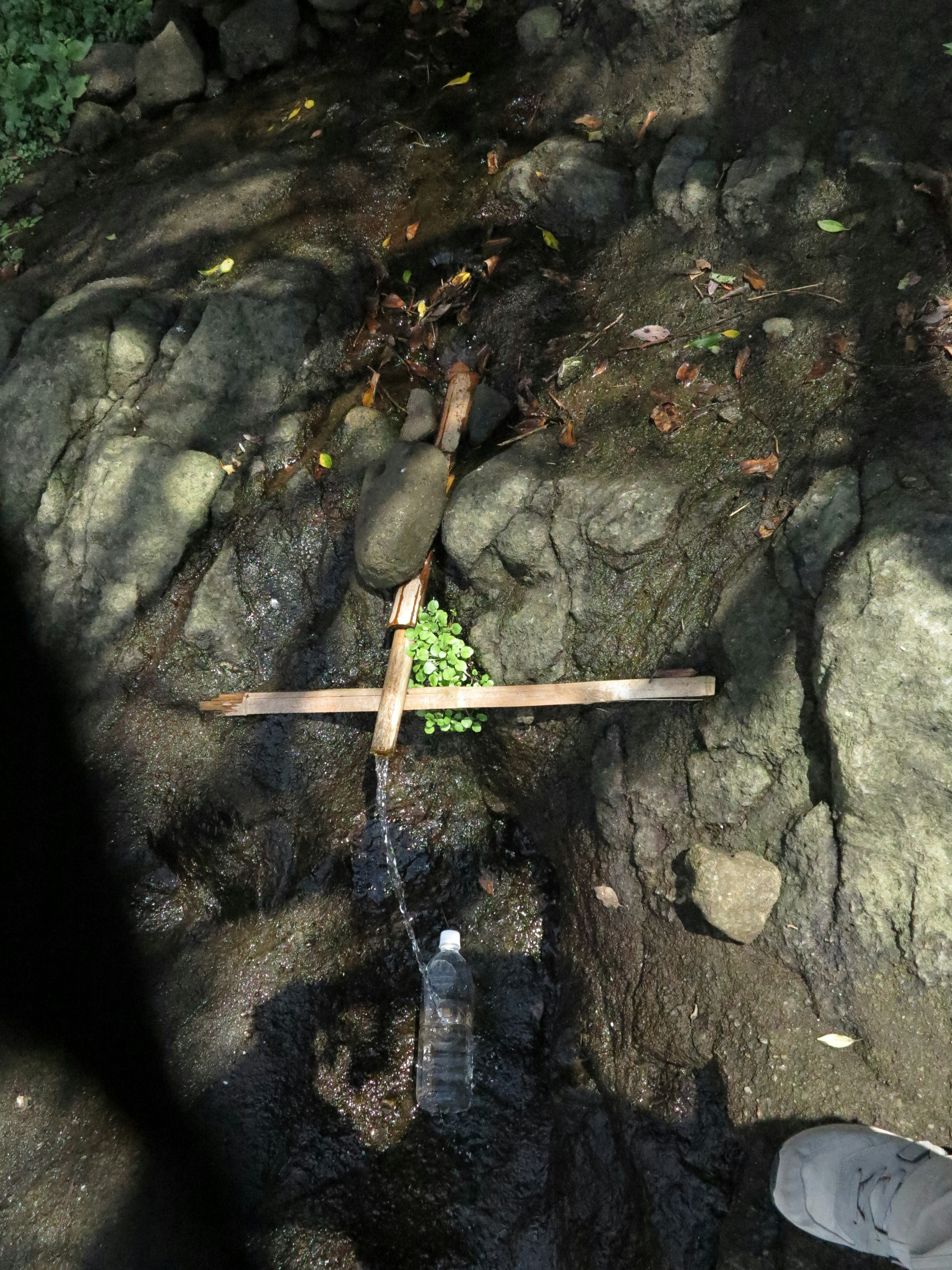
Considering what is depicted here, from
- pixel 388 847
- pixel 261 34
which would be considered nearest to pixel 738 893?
pixel 388 847

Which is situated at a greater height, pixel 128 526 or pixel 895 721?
pixel 128 526

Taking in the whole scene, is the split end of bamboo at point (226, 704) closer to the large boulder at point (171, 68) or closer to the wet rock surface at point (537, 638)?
the wet rock surface at point (537, 638)

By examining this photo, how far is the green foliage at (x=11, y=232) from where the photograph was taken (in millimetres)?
6652

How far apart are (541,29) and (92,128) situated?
3993mm

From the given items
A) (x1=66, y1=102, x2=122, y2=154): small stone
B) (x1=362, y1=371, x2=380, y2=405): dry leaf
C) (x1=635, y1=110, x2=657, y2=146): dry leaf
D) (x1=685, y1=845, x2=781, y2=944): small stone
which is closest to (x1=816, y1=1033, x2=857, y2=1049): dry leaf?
(x1=685, y1=845, x2=781, y2=944): small stone

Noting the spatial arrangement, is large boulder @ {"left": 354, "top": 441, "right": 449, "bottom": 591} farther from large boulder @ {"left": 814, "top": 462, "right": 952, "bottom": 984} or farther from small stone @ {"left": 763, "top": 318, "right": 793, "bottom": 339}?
large boulder @ {"left": 814, "top": 462, "right": 952, "bottom": 984}

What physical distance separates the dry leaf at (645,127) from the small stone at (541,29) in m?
1.13

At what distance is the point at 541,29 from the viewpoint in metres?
5.50

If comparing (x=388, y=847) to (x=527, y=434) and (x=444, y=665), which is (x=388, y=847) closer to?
(x=444, y=665)

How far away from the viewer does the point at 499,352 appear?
486 centimetres

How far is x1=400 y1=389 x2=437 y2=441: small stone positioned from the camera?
4582 millimetres

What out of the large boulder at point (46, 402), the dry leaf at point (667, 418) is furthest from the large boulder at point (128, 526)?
the dry leaf at point (667, 418)

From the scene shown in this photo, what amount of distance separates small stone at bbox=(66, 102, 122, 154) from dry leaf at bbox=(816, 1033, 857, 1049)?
8.28 metres

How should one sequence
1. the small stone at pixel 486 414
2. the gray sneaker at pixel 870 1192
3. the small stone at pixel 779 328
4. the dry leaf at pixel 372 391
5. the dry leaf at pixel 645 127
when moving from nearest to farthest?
the gray sneaker at pixel 870 1192 → the small stone at pixel 779 328 → the small stone at pixel 486 414 → the dry leaf at pixel 645 127 → the dry leaf at pixel 372 391
